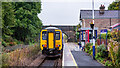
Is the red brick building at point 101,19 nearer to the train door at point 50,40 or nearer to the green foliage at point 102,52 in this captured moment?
the train door at point 50,40

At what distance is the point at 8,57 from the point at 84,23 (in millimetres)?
26763

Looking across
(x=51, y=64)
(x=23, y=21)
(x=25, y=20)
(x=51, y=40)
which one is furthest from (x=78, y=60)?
(x=23, y=21)

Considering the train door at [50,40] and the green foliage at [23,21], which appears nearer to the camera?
the train door at [50,40]

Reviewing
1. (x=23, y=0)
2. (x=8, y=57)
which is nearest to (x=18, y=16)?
(x=23, y=0)

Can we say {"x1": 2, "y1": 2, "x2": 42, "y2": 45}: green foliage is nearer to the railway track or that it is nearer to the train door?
the train door

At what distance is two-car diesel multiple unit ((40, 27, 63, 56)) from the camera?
36.3 feet

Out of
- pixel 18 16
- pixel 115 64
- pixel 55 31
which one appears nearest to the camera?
pixel 115 64

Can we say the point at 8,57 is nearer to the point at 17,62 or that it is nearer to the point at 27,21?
the point at 17,62

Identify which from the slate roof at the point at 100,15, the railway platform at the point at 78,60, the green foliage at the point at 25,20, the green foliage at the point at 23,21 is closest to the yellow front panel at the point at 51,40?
the railway platform at the point at 78,60

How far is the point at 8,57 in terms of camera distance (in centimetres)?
712

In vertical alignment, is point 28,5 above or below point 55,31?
above

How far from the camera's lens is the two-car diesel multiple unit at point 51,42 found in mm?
11078

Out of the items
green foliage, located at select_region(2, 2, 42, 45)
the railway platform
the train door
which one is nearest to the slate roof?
green foliage, located at select_region(2, 2, 42, 45)

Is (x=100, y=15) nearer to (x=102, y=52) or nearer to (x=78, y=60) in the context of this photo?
(x=102, y=52)
